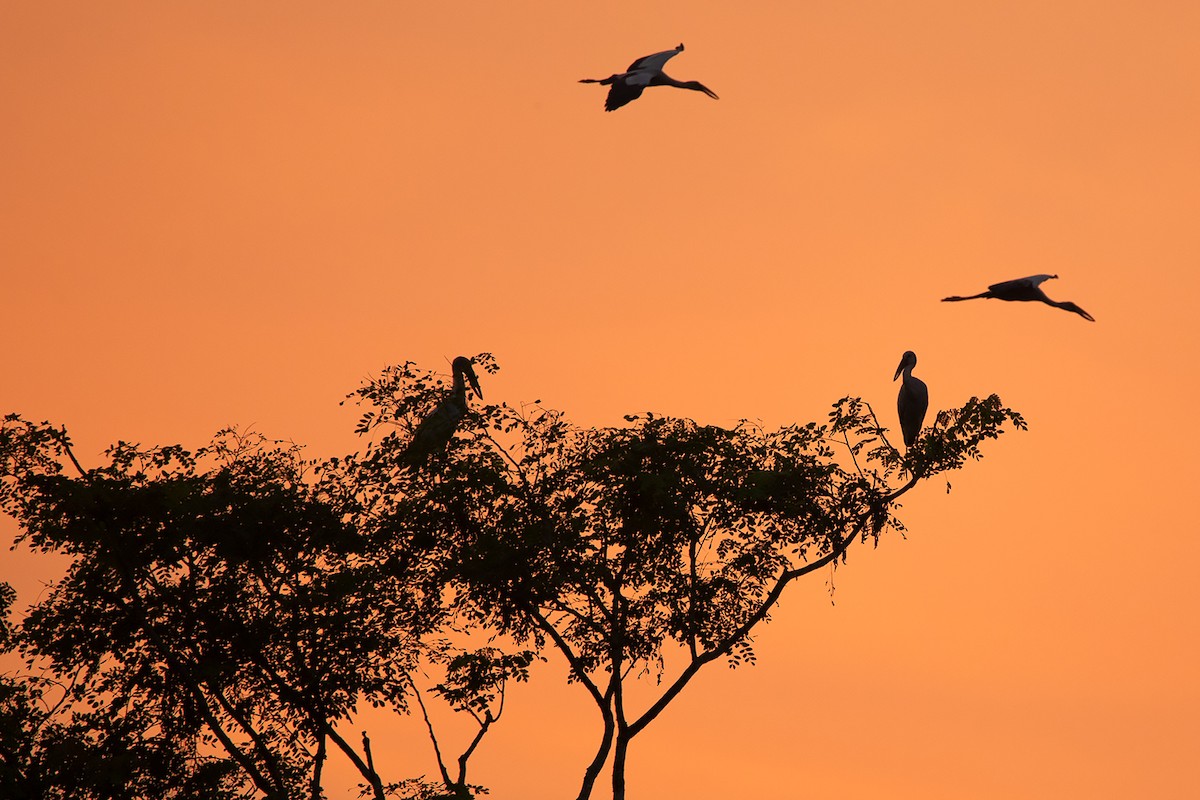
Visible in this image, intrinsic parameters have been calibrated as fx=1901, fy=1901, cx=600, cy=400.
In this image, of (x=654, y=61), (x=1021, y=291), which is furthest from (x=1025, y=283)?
(x=654, y=61)

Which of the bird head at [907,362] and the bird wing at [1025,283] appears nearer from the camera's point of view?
the bird wing at [1025,283]

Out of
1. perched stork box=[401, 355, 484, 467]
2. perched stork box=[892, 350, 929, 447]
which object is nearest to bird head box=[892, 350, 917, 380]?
perched stork box=[892, 350, 929, 447]

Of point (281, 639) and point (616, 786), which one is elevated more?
point (281, 639)

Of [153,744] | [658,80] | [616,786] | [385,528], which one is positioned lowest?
[616,786]

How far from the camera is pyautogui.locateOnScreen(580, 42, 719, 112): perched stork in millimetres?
22250

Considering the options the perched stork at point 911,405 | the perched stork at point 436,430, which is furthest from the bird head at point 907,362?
the perched stork at point 436,430

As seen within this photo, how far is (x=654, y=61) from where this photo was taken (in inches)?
969

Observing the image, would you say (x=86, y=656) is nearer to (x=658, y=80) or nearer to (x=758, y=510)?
(x=758, y=510)

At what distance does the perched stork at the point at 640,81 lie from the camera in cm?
2225

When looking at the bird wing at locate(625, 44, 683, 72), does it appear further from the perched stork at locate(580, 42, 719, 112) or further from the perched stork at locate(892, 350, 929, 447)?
the perched stork at locate(892, 350, 929, 447)

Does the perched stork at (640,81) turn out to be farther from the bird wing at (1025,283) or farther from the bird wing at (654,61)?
the bird wing at (1025,283)

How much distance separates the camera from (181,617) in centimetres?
2778

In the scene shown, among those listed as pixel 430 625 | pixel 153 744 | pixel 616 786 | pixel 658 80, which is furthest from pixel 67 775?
pixel 658 80

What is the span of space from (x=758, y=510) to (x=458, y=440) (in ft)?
14.8
